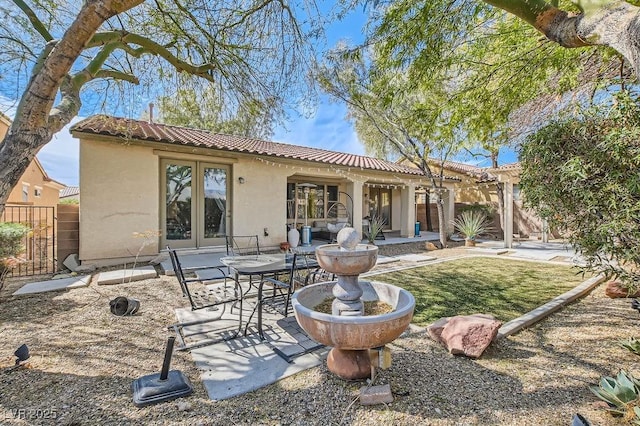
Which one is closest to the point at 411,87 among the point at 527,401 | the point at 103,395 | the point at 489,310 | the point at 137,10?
the point at 489,310

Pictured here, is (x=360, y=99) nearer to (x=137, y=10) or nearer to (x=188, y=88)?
(x=188, y=88)

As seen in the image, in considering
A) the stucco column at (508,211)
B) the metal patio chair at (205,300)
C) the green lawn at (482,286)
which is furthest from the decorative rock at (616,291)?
the metal patio chair at (205,300)

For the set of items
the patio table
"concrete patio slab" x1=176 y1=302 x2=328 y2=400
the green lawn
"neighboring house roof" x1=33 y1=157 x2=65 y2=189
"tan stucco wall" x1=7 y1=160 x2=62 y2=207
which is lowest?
"concrete patio slab" x1=176 y1=302 x2=328 y2=400

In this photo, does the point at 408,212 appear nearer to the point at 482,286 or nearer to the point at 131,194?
the point at 482,286

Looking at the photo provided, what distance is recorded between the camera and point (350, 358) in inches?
111

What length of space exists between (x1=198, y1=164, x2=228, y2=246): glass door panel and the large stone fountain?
21.2 feet

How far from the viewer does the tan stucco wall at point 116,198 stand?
706 cm

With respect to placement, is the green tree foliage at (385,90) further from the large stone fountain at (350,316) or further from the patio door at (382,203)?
the patio door at (382,203)

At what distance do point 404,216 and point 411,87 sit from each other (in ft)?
32.4

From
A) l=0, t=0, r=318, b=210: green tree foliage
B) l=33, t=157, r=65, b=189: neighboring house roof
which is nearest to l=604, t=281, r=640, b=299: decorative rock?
l=0, t=0, r=318, b=210: green tree foliage

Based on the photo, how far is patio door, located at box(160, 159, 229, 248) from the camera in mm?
8281

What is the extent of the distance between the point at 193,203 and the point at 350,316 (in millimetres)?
7138

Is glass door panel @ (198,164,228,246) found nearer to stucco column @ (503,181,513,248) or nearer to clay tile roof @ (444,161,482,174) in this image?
stucco column @ (503,181,513,248)

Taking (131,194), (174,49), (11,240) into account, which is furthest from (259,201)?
(11,240)
